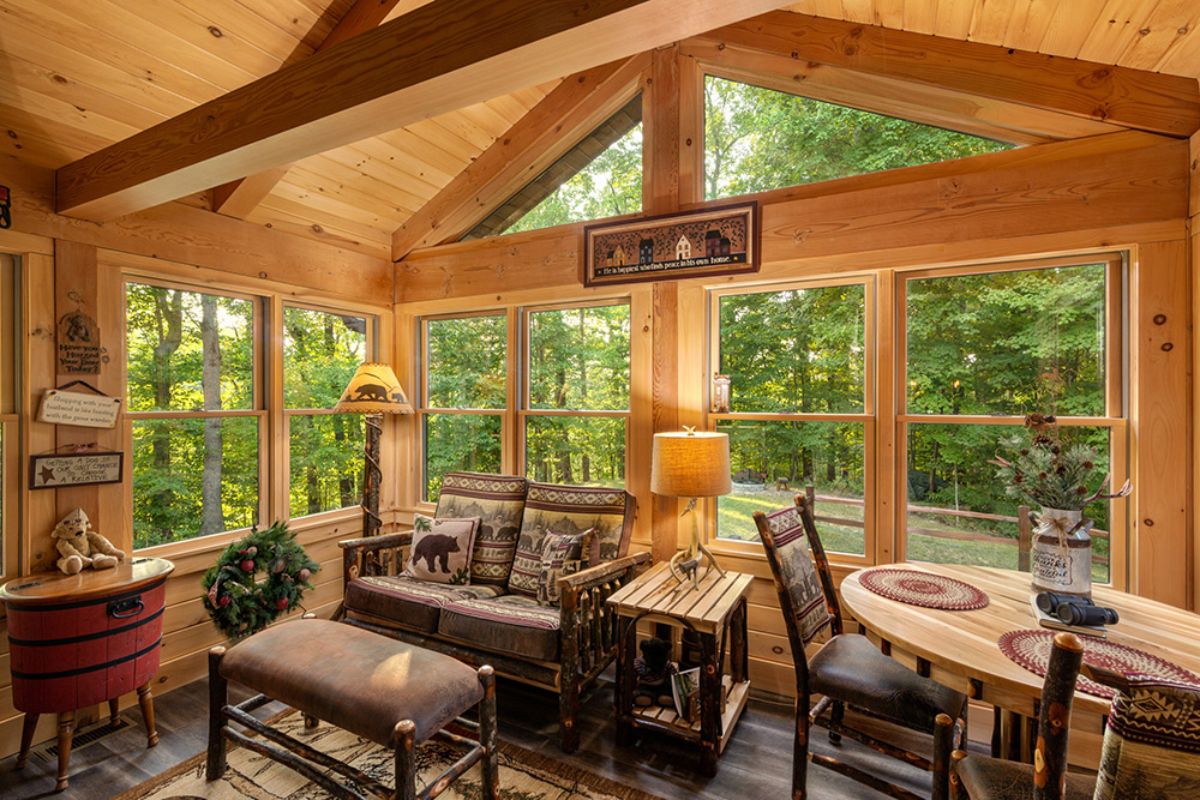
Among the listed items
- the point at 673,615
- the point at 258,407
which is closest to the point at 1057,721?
the point at 673,615

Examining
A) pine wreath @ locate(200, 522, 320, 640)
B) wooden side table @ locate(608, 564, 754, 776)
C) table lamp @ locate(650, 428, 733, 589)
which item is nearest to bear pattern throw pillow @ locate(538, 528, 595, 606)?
wooden side table @ locate(608, 564, 754, 776)

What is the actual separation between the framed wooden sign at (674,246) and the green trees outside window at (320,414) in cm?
190

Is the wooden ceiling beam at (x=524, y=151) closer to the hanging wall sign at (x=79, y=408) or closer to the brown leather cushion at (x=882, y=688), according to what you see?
the hanging wall sign at (x=79, y=408)

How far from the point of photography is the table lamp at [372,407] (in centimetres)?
321

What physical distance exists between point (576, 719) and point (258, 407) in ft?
8.73

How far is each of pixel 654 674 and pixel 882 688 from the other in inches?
Result: 40.2

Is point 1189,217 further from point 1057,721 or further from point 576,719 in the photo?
point 576,719

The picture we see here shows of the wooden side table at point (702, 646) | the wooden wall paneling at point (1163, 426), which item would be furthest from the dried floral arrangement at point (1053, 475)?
the wooden side table at point (702, 646)

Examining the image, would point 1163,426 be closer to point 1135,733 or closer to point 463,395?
point 1135,733

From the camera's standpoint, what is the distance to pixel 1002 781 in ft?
4.30

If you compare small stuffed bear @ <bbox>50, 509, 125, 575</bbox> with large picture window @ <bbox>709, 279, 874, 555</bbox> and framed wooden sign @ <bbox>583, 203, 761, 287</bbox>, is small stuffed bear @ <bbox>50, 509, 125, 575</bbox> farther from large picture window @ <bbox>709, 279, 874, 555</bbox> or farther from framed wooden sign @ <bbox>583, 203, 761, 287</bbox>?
large picture window @ <bbox>709, 279, 874, 555</bbox>

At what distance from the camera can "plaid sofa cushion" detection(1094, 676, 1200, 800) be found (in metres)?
0.81

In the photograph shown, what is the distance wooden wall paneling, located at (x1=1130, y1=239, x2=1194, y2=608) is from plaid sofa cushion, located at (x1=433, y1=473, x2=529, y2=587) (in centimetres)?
290

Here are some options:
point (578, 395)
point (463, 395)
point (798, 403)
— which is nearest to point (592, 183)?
point (578, 395)
